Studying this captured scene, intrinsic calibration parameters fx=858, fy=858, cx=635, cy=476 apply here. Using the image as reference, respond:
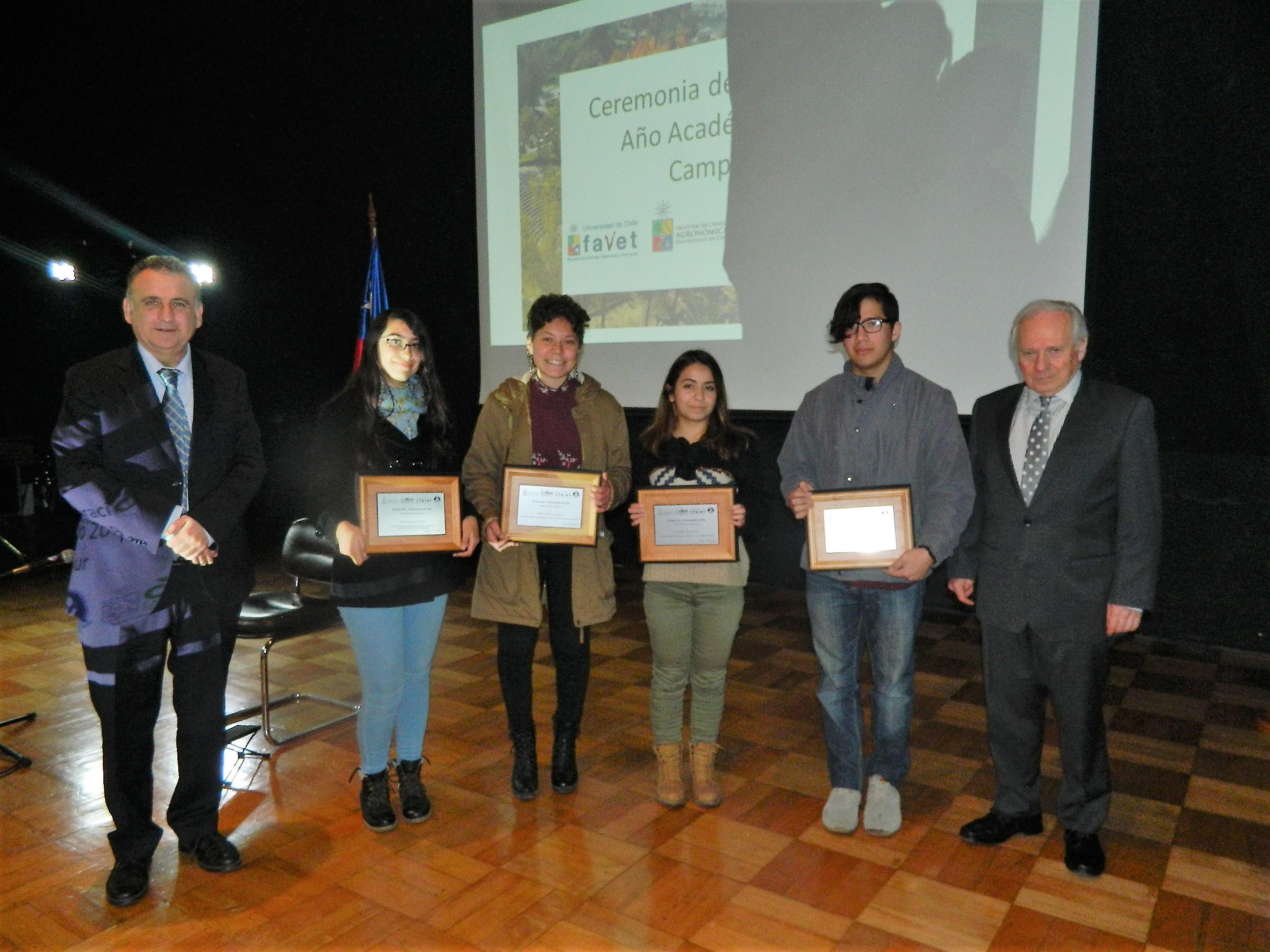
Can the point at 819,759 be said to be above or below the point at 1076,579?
below

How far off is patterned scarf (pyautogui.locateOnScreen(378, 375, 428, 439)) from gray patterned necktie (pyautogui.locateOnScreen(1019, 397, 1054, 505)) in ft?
5.33

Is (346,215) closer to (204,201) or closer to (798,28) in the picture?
(204,201)

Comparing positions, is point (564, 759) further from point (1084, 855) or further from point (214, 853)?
point (1084, 855)

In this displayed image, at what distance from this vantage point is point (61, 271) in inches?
266

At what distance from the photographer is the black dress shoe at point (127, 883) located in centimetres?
210

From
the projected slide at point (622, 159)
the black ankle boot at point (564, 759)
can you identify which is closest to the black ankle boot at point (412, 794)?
the black ankle boot at point (564, 759)

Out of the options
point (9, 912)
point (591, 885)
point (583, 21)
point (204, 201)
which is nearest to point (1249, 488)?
point (591, 885)

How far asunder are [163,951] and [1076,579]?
91.5 inches

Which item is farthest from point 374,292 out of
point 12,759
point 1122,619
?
point 1122,619

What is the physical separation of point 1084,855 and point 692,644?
3.82 feet

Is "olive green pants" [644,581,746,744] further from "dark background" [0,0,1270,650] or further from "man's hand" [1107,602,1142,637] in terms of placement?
"dark background" [0,0,1270,650]

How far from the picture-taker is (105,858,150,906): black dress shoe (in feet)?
6.88

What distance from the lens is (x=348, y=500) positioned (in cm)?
231

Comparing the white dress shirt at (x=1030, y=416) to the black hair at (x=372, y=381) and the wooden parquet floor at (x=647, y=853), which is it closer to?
the wooden parquet floor at (x=647, y=853)
